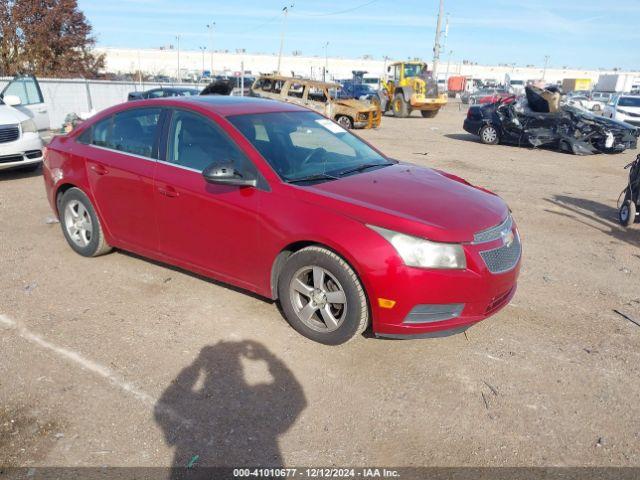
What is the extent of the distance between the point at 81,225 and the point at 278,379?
118 inches

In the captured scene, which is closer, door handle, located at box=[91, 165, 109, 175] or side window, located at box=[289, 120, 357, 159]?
side window, located at box=[289, 120, 357, 159]

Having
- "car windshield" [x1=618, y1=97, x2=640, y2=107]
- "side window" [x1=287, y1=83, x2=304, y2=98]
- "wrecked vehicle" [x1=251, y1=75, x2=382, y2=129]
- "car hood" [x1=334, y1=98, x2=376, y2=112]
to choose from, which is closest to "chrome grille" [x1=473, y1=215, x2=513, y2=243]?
"wrecked vehicle" [x1=251, y1=75, x2=382, y2=129]

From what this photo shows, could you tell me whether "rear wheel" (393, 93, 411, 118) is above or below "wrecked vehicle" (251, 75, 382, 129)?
below

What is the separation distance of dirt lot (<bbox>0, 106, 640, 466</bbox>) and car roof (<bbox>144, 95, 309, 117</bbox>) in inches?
61.2

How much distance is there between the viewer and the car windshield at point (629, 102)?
22.2m

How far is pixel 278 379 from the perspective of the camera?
327 cm

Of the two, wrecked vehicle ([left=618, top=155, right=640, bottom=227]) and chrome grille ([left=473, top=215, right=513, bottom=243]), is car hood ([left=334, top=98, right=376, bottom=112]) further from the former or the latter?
chrome grille ([left=473, top=215, right=513, bottom=243])

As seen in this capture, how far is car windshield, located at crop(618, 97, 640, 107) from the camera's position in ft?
73.0

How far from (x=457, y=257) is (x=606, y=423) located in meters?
1.27

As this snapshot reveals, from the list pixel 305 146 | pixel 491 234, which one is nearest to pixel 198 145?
pixel 305 146

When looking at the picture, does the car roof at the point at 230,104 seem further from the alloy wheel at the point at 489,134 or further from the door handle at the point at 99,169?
the alloy wheel at the point at 489,134

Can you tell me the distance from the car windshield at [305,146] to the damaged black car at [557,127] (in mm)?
12110

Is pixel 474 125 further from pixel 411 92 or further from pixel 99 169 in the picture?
pixel 99 169

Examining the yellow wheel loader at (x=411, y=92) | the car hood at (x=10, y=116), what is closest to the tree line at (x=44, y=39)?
the yellow wheel loader at (x=411, y=92)
